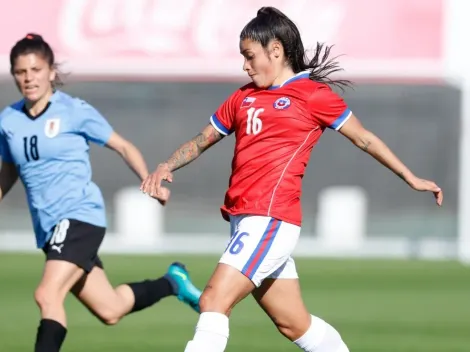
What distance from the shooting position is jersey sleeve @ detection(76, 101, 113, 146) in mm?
8125

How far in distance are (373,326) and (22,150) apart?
4425mm

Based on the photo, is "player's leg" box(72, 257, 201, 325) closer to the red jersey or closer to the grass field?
the grass field

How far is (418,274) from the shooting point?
16.8 metres

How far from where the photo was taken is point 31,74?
26.2ft

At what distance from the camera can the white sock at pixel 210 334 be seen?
Answer: 257 inches

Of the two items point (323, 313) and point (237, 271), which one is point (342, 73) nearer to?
point (323, 313)

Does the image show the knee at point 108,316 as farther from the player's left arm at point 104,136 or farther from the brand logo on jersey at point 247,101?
the brand logo on jersey at point 247,101

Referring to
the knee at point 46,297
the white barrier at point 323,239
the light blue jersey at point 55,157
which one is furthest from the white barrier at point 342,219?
the knee at point 46,297

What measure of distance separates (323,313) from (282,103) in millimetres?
5761

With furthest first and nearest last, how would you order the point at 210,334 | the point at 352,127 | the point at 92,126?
the point at 92,126, the point at 352,127, the point at 210,334

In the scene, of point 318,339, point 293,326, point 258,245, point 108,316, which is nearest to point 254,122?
point 258,245

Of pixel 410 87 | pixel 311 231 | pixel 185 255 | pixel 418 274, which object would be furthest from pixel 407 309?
pixel 410 87

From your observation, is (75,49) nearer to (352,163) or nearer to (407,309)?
(407,309)

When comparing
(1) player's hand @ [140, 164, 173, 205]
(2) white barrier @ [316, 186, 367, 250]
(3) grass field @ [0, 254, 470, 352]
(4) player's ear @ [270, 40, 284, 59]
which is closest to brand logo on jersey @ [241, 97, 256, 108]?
(4) player's ear @ [270, 40, 284, 59]
